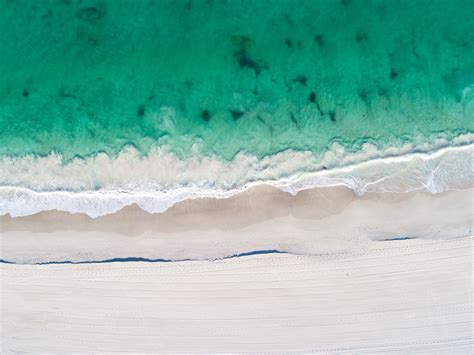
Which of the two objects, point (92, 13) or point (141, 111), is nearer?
point (141, 111)

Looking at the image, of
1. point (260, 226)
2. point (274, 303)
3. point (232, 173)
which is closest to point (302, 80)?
point (232, 173)

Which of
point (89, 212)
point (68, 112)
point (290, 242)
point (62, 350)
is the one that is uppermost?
point (68, 112)

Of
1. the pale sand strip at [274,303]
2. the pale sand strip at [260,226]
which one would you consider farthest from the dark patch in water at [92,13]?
the pale sand strip at [274,303]

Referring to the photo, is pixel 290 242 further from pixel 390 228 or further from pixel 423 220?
pixel 423 220

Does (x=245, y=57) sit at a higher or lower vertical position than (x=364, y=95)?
higher

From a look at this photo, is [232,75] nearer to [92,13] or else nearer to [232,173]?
[232,173]

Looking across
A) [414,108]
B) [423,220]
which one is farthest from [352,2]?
[423,220]

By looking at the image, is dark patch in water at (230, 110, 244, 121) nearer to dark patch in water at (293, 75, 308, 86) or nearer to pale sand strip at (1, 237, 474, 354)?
dark patch in water at (293, 75, 308, 86)
